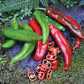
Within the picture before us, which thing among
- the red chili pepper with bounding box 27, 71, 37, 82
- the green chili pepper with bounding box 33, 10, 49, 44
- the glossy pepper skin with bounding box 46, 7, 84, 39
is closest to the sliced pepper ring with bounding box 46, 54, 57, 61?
the green chili pepper with bounding box 33, 10, 49, 44

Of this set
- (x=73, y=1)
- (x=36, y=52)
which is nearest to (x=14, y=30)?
(x=36, y=52)

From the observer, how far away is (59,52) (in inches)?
118

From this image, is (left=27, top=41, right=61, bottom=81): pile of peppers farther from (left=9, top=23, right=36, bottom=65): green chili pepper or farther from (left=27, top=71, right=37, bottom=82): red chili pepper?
(left=9, top=23, right=36, bottom=65): green chili pepper

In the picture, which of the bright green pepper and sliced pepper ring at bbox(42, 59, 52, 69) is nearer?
the bright green pepper

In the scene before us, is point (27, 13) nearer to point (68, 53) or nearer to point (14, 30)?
point (14, 30)

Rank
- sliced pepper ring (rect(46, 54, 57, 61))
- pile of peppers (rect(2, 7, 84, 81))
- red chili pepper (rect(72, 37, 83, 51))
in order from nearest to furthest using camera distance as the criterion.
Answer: pile of peppers (rect(2, 7, 84, 81))
sliced pepper ring (rect(46, 54, 57, 61))
red chili pepper (rect(72, 37, 83, 51))

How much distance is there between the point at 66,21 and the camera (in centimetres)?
294

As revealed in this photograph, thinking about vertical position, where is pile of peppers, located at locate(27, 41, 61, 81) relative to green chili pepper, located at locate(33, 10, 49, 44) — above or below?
below

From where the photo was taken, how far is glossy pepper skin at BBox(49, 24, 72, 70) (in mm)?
2836

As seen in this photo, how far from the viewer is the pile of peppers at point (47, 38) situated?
2.75 metres

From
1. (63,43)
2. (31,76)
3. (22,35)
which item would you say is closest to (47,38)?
(63,43)

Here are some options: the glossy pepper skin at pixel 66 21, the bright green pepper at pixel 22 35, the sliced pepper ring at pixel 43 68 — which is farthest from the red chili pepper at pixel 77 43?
the bright green pepper at pixel 22 35

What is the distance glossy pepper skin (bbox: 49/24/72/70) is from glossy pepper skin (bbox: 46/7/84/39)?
19 centimetres

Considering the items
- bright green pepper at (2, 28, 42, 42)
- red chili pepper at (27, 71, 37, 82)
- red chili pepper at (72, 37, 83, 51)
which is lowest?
red chili pepper at (27, 71, 37, 82)
